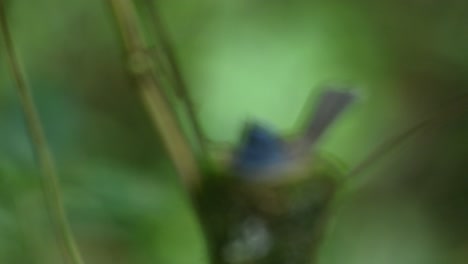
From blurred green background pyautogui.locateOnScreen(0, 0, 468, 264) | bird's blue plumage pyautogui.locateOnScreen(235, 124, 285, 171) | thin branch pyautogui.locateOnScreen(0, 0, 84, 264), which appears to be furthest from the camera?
blurred green background pyautogui.locateOnScreen(0, 0, 468, 264)

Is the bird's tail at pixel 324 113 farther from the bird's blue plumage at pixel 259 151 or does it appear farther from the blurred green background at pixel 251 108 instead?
the blurred green background at pixel 251 108

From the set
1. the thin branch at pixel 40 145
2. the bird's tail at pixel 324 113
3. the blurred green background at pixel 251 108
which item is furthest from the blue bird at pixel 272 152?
the blurred green background at pixel 251 108

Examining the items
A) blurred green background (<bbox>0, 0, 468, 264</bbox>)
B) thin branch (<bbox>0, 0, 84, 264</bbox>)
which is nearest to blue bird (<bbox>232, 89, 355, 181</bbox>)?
thin branch (<bbox>0, 0, 84, 264</bbox>)

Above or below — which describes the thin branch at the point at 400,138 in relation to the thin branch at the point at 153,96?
below

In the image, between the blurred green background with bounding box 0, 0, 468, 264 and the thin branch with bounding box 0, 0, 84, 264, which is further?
the blurred green background with bounding box 0, 0, 468, 264

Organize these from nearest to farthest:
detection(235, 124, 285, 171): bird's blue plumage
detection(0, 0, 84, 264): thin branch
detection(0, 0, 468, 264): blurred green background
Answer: detection(235, 124, 285, 171): bird's blue plumage < detection(0, 0, 84, 264): thin branch < detection(0, 0, 468, 264): blurred green background

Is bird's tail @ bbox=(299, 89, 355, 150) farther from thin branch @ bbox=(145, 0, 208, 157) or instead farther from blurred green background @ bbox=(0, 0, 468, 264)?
blurred green background @ bbox=(0, 0, 468, 264)

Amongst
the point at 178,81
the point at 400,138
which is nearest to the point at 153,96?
the point at 178,81

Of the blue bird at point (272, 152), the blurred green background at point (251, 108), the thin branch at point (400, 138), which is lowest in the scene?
the blurred green background at point (251, 108)
